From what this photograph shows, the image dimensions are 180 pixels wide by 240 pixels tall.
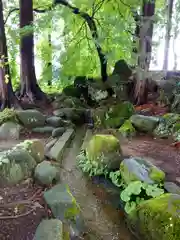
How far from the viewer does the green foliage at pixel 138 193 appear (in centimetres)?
311

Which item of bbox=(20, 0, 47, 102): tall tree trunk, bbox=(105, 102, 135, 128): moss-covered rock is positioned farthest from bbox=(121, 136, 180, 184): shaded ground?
bbox=(20, 0, 47, 102): tall tree trunk

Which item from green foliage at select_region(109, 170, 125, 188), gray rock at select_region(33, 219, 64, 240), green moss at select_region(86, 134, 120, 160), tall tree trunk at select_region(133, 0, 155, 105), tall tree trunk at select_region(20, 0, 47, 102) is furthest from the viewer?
tall tree trunk at select_region(20, 0, 47, 102)

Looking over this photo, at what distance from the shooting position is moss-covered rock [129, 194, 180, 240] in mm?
2428

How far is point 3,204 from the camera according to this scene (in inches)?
113

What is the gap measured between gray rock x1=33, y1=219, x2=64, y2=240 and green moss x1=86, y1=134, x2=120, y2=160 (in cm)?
193

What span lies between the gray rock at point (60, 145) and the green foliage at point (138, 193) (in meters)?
1.66

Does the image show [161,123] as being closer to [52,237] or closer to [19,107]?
[19,107]

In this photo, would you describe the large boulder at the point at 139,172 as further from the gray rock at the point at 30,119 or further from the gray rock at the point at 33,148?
the gray rock at the point at 30,119

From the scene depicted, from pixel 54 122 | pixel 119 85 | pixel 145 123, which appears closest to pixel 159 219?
pixel 145 123

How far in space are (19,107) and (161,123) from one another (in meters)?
3.92

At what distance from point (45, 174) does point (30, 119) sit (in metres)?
3.24

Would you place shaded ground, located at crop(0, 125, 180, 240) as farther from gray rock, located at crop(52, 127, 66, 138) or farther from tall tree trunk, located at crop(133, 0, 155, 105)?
tall tree trunk, located at crop(133, 0, 155, 105)

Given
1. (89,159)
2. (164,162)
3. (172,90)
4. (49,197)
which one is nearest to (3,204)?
(49,197)

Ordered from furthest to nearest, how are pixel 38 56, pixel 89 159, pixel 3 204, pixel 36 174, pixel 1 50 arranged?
pixel 38 56 < pixel 1 50 < pixel 89 159 < pixel 36 174 < pixel 3 204
